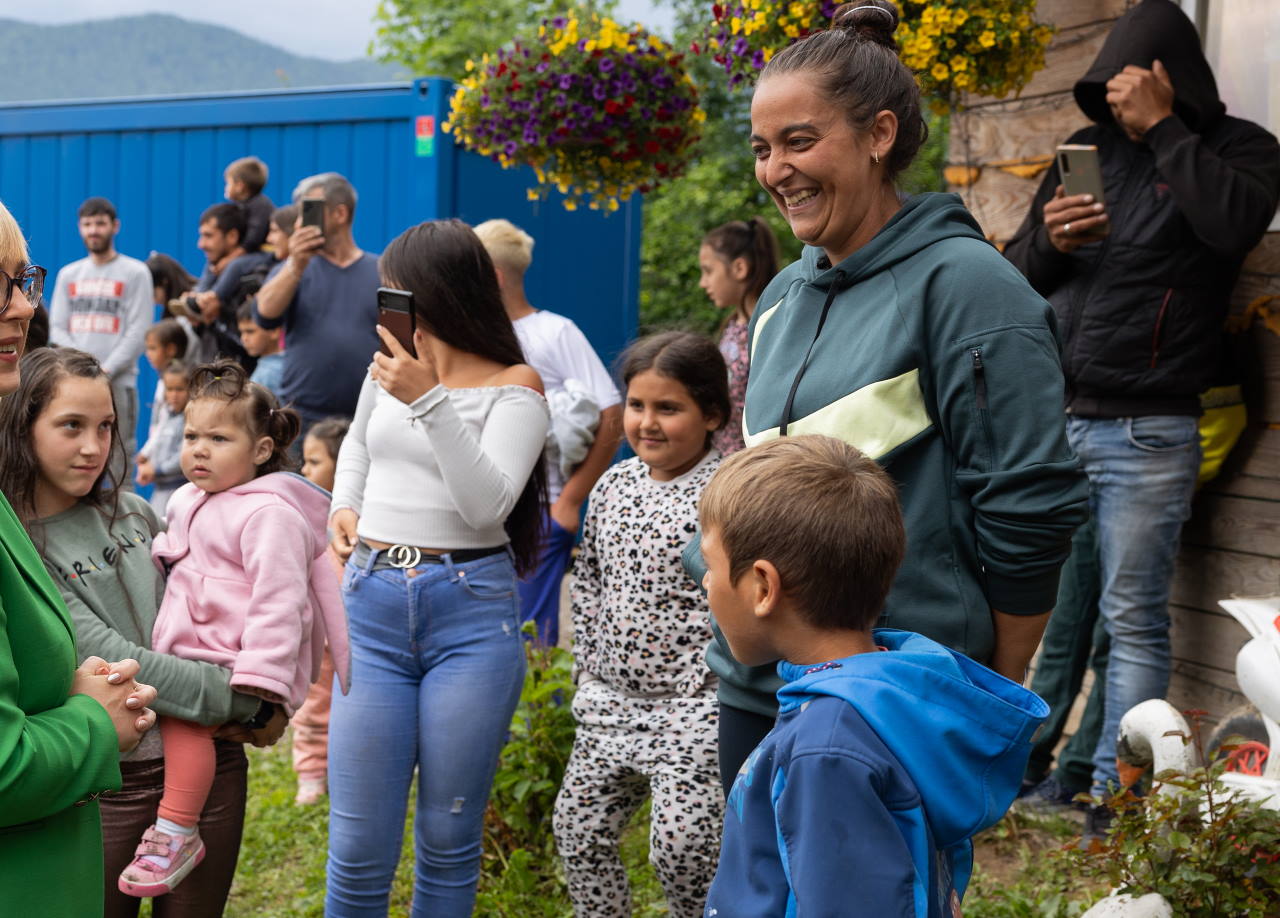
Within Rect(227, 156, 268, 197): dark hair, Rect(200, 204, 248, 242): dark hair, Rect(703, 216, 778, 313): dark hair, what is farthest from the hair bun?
Rect(227, 156, 268, 197): dark hair

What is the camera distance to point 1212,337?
13.4ft

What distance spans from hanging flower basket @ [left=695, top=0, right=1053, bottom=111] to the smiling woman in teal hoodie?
73.8 inches

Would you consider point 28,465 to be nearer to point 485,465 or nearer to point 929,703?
point 485,465

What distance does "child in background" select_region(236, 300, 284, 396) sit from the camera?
6617 mm

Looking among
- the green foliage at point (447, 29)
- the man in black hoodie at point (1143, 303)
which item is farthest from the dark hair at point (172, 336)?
the green foliage at point (447, 29)

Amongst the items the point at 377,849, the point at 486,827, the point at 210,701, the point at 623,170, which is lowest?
the point at 486,827

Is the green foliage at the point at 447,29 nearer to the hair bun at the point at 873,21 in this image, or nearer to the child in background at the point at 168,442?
the child in background at the point at 168,442

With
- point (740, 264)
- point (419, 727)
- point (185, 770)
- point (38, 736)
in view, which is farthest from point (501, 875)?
point (740, 264)

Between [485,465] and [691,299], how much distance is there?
14.3 metres

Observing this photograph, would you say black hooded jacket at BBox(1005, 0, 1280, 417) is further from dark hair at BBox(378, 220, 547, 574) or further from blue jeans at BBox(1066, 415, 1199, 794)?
dark hair at BBox(378, 220, 547, 574)

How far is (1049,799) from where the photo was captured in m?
4.66

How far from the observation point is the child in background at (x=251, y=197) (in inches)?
310

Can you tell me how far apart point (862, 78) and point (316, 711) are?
3.71 metres

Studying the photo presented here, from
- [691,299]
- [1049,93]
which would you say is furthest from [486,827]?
[691,299]
